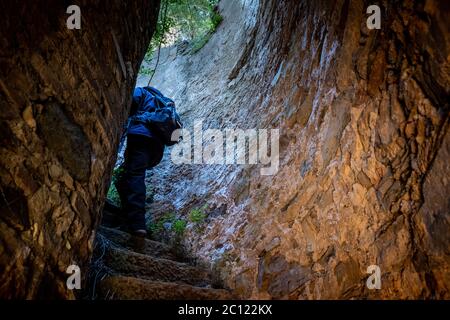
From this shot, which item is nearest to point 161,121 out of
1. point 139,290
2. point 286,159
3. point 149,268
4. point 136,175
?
point 136,175

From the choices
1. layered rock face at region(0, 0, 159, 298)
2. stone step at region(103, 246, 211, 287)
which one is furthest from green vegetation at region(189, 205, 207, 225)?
layered rock face at region(0, 0, 159, 298)

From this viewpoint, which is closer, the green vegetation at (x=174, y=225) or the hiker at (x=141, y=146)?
the hiker at (x=141, y=146)

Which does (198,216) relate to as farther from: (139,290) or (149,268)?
(139,290)

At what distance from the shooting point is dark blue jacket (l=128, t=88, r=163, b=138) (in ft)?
13.3

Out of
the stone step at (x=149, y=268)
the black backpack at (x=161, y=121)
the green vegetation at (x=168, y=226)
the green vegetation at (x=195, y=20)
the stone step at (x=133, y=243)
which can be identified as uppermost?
the green vegetation at (x=195, y=20)

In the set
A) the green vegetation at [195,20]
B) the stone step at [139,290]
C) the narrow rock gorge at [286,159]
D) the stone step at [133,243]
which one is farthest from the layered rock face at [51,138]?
the green vegetation at [195,20]

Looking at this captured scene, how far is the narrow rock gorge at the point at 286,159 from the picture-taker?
1.89 meters

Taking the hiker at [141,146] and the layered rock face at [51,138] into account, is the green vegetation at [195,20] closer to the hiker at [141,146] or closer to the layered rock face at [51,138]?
the hiker at [141,146]

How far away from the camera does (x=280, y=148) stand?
3480 mm

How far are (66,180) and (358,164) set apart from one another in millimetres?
1966

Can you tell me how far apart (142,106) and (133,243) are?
65.0 inches

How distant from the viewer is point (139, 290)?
8.63ft
